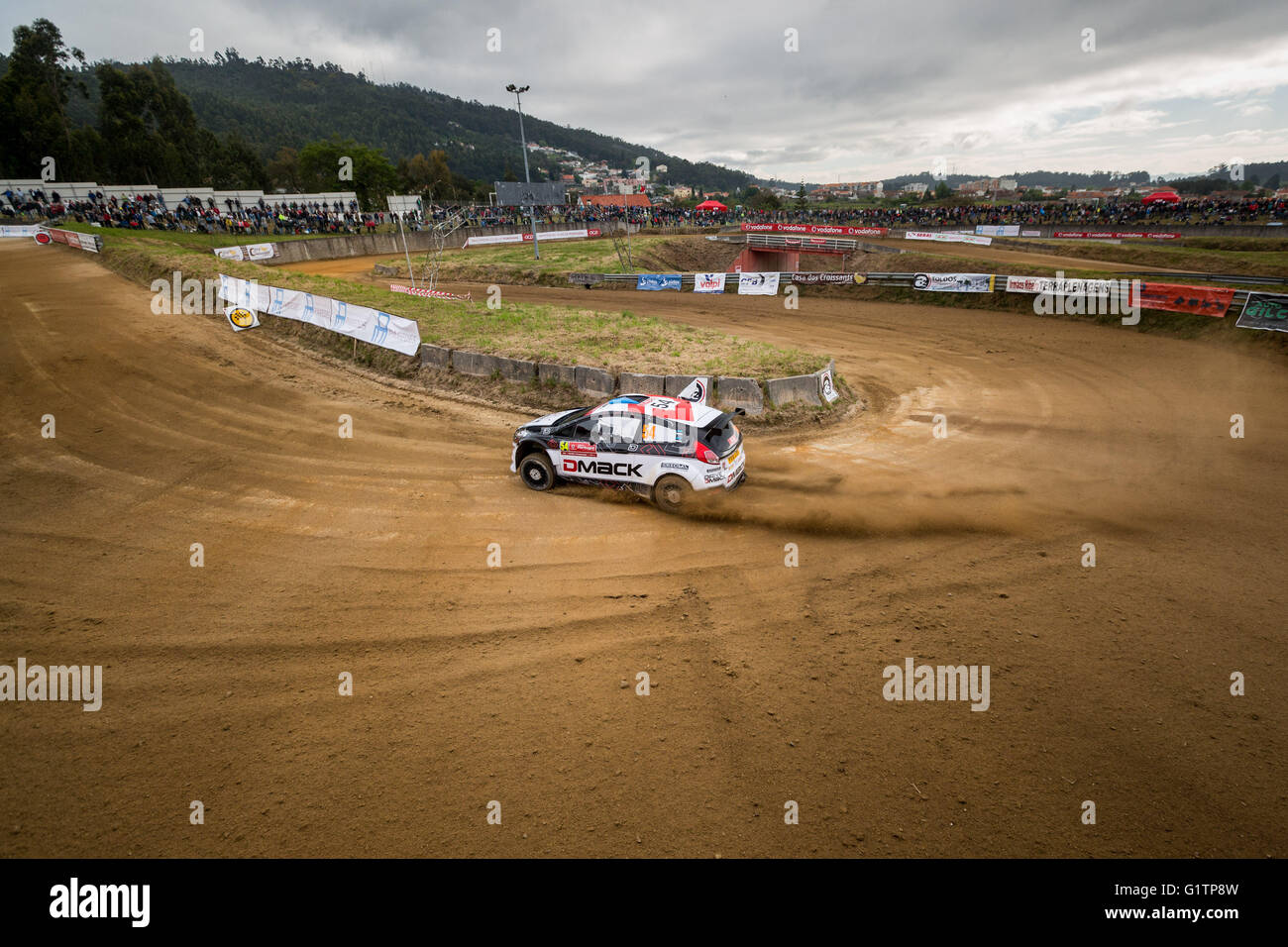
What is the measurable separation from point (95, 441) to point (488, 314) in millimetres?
11190

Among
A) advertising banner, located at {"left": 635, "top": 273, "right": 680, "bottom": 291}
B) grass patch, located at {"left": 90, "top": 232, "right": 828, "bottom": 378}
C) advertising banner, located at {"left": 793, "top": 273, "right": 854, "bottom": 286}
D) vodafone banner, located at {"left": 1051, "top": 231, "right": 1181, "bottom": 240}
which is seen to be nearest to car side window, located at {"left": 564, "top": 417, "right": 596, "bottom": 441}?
grass patch, located at {"left": 90, "top": 232, "right": 828, "bottom": 378}

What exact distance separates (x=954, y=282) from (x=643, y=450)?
72.8ft

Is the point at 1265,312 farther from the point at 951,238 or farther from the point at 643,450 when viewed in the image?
the point at 951,238

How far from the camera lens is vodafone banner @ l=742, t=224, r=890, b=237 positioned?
4678 centimetres

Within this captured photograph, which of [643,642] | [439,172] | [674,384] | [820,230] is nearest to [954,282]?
[674,384]

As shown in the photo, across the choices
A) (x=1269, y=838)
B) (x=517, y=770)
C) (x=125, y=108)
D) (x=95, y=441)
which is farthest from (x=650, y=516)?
(x=125, y=108)

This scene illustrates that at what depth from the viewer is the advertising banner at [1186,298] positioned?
1805cm

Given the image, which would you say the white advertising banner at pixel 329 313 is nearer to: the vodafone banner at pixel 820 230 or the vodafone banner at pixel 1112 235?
the vodafone banner at pixel 820 230

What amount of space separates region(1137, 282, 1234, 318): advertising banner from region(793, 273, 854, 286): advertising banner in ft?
36.9

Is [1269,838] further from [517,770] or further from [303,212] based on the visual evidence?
[303,212]

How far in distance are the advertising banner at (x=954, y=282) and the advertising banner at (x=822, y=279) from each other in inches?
120

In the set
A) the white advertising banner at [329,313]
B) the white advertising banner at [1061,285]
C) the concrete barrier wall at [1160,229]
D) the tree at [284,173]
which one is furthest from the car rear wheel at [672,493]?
the tree at [284,173]

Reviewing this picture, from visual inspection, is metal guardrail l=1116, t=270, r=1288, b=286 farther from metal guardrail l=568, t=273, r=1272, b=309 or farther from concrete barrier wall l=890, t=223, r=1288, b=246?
concrete barrier wall l=890, t=223, r=1288, b=246

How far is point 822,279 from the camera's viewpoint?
93.8 feet
